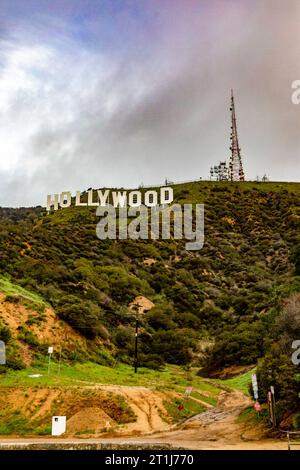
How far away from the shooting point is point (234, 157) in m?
99.8

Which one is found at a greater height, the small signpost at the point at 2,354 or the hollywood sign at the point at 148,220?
the hollywood sign at the point at 148,220

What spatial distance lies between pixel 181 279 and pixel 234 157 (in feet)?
135

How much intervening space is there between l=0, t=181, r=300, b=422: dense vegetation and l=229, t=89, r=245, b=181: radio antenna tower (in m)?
9.50

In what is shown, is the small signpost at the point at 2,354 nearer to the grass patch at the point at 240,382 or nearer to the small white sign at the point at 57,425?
the small white sign at the point at 57,425

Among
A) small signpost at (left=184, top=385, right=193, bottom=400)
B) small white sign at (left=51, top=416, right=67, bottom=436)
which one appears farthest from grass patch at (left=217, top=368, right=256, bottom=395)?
small white sign at (left=51, top=416, right=67, bottom=436)

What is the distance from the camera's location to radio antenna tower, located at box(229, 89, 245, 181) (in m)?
94.6

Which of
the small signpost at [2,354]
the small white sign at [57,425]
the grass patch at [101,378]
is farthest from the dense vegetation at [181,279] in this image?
the small white sign at [57,425]

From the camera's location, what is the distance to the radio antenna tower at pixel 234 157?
9456 centimetres

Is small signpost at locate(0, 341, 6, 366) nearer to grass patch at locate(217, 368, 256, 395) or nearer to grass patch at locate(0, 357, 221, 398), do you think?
grass patch at locate(0, 357, 221, 398)

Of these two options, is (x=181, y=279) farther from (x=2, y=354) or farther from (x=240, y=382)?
(x=2, y=354)

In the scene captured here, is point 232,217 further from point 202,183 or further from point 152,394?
point 152,394

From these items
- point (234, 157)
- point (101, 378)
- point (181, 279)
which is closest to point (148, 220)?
point (181, 279)

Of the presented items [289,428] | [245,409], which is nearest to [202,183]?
[245,409]

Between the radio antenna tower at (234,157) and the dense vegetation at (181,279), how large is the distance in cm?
950
